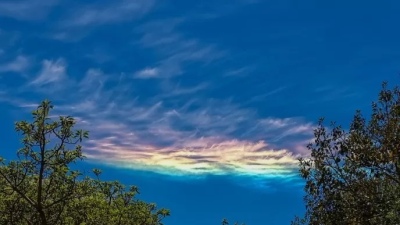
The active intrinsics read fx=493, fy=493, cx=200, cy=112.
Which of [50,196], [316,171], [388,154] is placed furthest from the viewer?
[316,171]

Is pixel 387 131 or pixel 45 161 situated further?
pixel 387 131

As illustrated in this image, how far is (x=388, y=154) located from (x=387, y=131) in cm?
205

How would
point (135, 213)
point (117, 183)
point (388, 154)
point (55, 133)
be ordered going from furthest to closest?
point (117, 183) → point (135, 213) → point (388, 154) → point (55, 133)

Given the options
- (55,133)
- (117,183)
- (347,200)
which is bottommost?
(347,200)

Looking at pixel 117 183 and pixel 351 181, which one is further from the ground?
pixel 117 183

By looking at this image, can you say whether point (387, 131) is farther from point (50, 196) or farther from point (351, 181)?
point (50, 196)

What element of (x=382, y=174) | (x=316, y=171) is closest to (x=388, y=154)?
(x=382, y=174)

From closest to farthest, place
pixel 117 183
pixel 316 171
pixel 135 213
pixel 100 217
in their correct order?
pixel 316 171, pixel 100 217, pixel 135 213, pixel 117 183

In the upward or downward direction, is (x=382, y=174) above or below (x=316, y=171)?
below

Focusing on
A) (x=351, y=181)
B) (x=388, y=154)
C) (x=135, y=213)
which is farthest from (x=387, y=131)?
(x=135, y=213)

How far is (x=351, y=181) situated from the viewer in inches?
1294

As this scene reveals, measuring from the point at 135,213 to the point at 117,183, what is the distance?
831cm

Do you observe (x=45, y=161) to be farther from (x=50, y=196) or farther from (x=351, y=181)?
(x=351, y=181)

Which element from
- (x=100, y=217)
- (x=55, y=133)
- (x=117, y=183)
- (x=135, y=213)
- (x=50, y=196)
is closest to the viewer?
(x=55, y=133)
